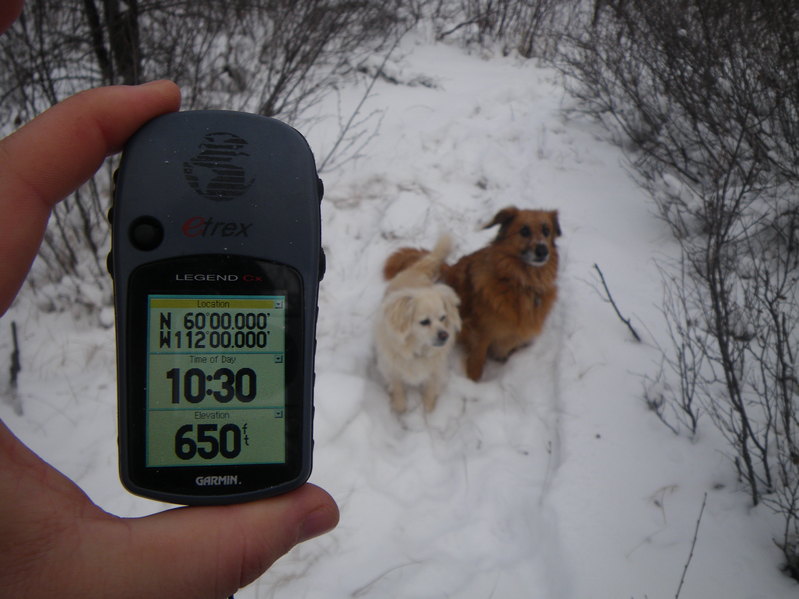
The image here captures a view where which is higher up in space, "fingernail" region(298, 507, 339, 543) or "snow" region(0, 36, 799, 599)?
"fingernail" region(298, 507, 339, 543)

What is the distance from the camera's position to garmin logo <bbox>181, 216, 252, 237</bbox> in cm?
102

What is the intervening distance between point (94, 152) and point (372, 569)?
1757 mm

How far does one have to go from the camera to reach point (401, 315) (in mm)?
2740

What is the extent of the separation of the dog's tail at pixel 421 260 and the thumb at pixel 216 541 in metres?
2.49

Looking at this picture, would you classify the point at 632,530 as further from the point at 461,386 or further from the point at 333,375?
the point at 333,375

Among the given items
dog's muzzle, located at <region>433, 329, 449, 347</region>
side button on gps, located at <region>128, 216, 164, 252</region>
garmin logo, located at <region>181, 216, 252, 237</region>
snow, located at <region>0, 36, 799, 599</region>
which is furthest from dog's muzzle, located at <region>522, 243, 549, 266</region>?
side button on gps, located at <region>128, 216, 164, 252</region>

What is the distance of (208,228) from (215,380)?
0.34 meters

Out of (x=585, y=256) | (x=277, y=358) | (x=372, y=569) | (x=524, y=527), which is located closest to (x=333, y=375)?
(x=372, y=569)

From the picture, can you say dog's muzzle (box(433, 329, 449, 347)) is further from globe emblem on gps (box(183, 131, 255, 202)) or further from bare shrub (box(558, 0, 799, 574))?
globe emblem on gps (box(183, 131, 255, 202))

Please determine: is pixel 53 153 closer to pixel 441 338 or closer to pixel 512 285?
pixel 441 338

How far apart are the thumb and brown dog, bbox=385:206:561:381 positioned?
224 cm

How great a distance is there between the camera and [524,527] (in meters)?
2.02

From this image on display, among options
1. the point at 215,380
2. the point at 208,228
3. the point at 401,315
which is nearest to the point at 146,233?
the point at 208,228

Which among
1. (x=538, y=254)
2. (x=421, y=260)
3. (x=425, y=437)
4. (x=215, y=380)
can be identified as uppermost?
(x=215, y=380)
